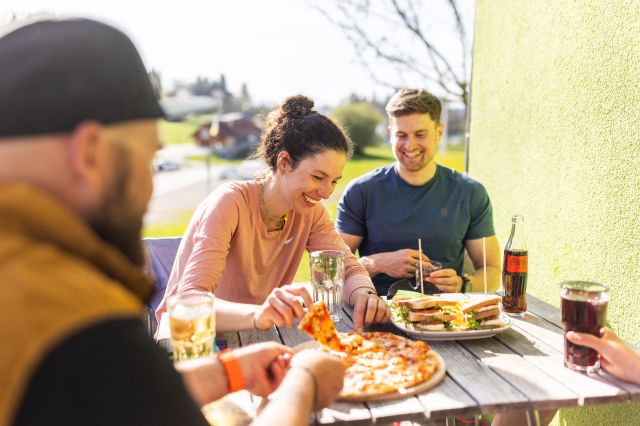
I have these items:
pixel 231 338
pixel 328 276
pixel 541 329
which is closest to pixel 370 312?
pixel 328 276

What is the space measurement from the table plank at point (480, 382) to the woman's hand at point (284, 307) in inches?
16.4

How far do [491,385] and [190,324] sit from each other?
78cm

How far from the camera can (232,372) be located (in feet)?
4.25

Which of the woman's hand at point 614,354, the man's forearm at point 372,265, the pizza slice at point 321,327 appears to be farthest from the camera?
the man's forearm at point 372,265

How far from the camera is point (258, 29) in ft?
35.2

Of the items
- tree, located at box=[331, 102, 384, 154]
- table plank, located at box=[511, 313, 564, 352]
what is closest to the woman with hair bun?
Answer: table plank, located at box=[511, 313, 564, 352]

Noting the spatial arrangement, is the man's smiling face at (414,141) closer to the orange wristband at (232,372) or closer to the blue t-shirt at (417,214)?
the blue t-shirt at (417,214)

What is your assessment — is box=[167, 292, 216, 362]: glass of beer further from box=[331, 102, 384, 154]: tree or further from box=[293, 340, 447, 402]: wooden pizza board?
box=[331, 102, 384, 154]: tree

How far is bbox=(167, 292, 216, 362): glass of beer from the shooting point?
1495 millimetres

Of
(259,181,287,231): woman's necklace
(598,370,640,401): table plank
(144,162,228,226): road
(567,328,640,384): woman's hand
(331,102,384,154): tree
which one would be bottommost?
(144,162,228,226): road

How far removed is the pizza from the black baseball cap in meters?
0.86

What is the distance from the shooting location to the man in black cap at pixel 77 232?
659 mm

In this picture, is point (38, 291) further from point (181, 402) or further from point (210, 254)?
point (210, 254)

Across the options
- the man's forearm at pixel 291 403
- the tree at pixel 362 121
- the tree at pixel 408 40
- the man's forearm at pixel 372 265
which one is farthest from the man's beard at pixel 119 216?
the tree at pixel 362 121
